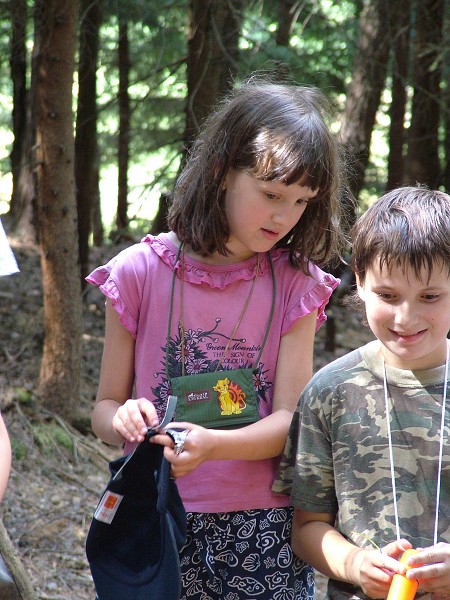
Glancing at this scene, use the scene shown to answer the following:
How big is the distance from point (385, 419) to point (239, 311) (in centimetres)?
56

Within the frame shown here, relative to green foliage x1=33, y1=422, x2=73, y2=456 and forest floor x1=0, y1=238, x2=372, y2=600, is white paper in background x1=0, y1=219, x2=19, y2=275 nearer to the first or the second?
forest floor x1=0, y1=238, x2=372, y2=600

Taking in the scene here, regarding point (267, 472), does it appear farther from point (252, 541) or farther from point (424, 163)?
point (424, 163)

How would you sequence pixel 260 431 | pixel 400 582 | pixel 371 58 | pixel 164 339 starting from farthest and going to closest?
pixel 371 58 < pixel 164 339 < pixel 260 431 < pixel 400 582

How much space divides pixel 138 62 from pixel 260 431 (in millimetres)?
11969

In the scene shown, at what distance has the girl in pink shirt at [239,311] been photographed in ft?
7.35

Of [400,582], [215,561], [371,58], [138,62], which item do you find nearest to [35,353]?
[371,58]

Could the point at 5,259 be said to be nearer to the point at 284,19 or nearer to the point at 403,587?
the point at 403,587

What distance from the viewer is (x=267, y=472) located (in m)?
2.29

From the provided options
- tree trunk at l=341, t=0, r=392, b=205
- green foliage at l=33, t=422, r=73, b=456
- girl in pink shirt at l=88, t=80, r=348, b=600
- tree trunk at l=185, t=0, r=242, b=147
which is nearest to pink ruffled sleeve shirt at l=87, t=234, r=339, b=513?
girl in pink shirt at l=88, t=80, r=348, b=600

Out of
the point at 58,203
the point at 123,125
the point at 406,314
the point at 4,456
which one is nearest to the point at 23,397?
the point at 58,203

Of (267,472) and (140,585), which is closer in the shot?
(140,585)

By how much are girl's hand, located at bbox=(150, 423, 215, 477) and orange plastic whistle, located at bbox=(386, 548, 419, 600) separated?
0.56 meters

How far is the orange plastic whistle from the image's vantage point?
1687mm

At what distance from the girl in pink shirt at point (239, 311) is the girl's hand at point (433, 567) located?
1.88ft
